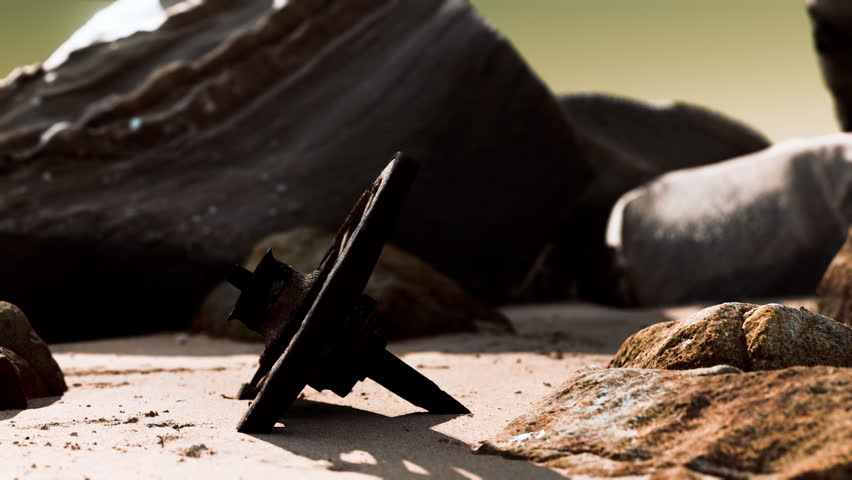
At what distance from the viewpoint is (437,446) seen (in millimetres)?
2207

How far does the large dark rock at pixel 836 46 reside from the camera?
8602 mm

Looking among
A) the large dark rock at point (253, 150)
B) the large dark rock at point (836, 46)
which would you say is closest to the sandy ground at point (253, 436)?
the large dark rock at point (253, 150)

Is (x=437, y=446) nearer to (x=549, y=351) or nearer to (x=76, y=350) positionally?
(x=549, y=351)

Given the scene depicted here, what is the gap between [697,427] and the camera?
1.88 meters

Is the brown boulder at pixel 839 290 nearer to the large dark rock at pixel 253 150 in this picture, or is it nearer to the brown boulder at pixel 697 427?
the brown boulder at pixel 697 427

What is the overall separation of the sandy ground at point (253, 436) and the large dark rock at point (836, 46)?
20.2ft

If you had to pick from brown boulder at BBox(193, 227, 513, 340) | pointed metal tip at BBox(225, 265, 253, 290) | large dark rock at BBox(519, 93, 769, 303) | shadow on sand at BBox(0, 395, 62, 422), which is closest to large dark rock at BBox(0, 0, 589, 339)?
brown boulder at BBox(193, 227, 513, 340)

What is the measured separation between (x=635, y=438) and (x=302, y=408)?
1.25 m

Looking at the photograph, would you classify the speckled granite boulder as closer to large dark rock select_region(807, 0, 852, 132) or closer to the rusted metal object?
the rusted metal object

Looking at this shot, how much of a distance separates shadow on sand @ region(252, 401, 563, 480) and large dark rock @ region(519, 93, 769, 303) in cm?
529

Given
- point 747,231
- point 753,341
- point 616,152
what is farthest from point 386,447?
point 616,152

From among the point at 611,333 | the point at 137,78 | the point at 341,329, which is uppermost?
the point at 137,78

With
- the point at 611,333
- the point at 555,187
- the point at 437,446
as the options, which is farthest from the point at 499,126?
the point at 437,446

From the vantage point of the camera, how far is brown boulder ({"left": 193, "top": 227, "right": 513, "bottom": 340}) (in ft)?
15.8
